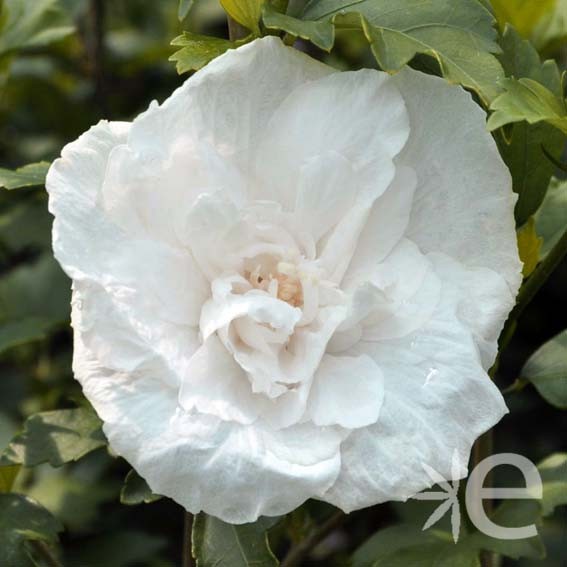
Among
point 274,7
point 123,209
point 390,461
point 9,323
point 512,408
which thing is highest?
point 274,7

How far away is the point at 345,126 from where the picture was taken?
3.11ft

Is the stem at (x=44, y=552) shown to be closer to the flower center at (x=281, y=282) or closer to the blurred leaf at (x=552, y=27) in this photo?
the flower center at (x=281, y=282)

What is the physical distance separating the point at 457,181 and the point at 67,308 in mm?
891

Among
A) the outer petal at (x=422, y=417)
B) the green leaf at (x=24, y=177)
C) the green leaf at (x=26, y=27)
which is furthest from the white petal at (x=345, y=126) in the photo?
the green leaf at (x=26, y=27)

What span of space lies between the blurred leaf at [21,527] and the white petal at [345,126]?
47 cm

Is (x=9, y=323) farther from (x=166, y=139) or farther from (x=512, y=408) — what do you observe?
(x=512, y=408)

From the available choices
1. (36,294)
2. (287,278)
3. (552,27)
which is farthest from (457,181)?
(36,294)

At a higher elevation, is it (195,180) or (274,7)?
(274,7)

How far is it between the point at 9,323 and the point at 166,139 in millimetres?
782

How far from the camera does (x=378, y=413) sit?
90cm

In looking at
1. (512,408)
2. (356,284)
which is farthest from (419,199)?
(512,408)

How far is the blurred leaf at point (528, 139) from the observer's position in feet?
3.53

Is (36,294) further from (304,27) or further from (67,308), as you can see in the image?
(304,27)

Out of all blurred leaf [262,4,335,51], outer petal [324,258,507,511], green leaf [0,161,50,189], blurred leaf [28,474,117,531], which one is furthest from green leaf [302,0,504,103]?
blurred leaf [28,474,117,531]
